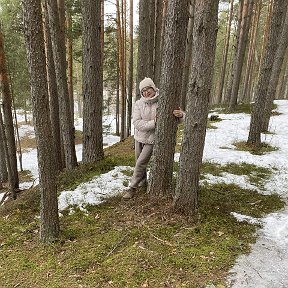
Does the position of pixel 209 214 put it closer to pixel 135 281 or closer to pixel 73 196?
pixel 135 281

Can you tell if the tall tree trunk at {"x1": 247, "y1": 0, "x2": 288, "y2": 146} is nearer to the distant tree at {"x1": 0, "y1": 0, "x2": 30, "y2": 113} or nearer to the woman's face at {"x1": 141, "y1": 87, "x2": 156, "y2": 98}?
the woman's face at {"x1": 141, "y1": 87, "x2": 156, "y2": 98}

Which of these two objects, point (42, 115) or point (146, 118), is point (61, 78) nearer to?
point (146, 118)

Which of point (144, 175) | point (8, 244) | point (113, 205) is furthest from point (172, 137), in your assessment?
point (8, 244)

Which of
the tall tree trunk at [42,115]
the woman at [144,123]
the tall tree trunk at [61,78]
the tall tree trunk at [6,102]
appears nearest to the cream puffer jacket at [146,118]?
the woman at [144,123]

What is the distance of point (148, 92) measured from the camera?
19.0 feet

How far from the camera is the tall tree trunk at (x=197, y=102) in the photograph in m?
4.36

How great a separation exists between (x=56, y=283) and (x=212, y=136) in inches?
342

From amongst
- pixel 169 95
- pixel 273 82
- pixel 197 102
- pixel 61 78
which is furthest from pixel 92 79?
pixel 273 82

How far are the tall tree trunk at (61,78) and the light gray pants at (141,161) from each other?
3331 millimetres

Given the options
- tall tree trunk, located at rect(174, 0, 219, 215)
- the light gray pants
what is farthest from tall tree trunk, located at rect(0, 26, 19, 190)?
tall tree trunk, located at rect(174, 0, 219, 215)

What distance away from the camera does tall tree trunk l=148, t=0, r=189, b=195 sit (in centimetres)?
504

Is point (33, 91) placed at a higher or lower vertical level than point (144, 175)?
higher

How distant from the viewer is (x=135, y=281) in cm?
380

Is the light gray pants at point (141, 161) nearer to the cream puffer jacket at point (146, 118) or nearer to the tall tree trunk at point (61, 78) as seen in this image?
the cream puffer jacket at point (146, 118)
